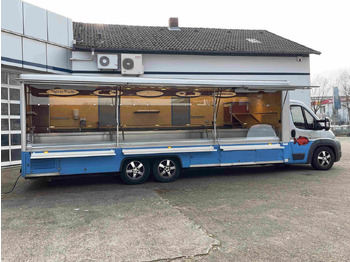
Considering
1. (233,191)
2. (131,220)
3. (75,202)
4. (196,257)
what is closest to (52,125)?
(75,202)

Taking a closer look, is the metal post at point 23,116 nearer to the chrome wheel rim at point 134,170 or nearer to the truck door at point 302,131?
the chrome wheel rim at point 134,170

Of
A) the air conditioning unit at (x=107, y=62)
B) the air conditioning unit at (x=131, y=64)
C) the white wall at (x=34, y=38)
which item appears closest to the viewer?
the white wall at (x=34, y=38)

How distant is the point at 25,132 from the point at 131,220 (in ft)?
11.7

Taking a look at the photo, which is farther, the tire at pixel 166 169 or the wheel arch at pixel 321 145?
the wheel arch at pixel 321 145

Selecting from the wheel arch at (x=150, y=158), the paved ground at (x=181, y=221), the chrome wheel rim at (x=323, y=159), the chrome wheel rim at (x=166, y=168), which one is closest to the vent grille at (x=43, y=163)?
the paved ground at (x=181, y=221)

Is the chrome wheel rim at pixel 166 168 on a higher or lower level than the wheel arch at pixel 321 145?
lower

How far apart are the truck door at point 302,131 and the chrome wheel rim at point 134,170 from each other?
4.49 m

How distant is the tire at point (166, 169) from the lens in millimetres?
7777

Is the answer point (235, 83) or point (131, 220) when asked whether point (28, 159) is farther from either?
point (235, 83)

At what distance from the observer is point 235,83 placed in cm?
809

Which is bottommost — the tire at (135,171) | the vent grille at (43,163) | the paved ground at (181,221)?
the paved ground at (181,221)

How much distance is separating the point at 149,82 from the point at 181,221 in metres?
3.83

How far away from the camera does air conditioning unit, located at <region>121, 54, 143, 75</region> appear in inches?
599

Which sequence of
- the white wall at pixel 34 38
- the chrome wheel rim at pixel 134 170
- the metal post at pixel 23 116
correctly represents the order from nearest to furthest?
the metal post at pixel 23 116, the chrome wheel rim at pixel 134 170, the white wall at pixel 34 38
